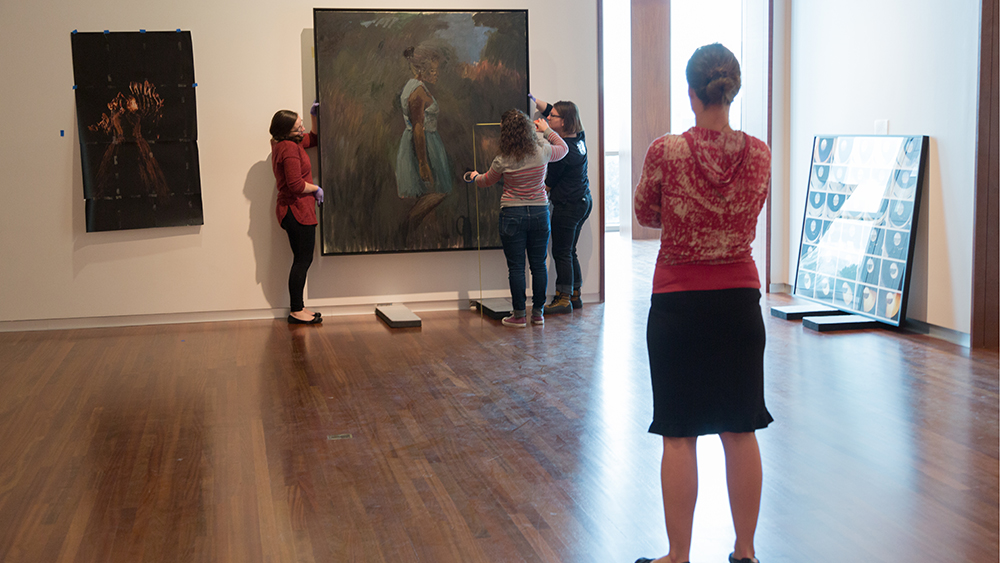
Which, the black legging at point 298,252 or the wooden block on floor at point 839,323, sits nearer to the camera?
the wooden block on floor at point 839,323

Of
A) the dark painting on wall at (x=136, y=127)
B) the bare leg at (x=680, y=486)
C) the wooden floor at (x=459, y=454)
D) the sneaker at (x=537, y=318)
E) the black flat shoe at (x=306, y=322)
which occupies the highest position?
the dark painting on wall at (x=136, y=127)

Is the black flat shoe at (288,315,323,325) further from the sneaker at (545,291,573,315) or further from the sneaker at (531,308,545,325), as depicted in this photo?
the sneaker at (545,291,573,315)

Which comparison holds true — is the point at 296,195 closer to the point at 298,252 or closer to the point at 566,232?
the point at 298,252

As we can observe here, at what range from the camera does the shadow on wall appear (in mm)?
6496

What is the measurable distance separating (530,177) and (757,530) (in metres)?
3.57

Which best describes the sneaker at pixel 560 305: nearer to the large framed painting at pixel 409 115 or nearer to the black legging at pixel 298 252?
the large framed painting at pixel 409 115

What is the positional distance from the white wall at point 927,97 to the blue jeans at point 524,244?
232 cm

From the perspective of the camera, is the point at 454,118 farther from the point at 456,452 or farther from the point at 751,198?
the point at 751,198

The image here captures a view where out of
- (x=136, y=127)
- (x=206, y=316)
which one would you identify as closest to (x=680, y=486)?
(x=206, y=316)

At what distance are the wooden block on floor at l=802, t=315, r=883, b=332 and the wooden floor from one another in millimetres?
120

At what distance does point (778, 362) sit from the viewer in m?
4.77

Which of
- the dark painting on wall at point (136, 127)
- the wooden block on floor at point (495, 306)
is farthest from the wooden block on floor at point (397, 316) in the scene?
the dark painting on wall at point (136, 127)

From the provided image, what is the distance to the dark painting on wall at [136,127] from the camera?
6207 millimetres

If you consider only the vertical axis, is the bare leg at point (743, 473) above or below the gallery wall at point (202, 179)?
below
